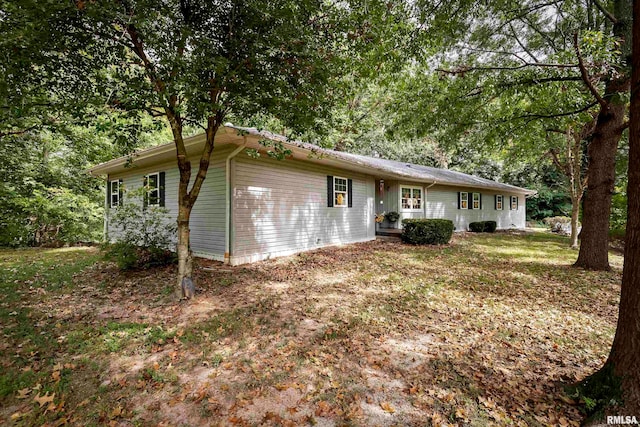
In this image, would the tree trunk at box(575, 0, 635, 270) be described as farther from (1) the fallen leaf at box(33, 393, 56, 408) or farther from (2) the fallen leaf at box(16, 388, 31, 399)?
(2) the fallen leaf at box(16, 388, 31, 399)

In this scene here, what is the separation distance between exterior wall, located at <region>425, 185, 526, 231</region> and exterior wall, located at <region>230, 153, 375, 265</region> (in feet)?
21.1

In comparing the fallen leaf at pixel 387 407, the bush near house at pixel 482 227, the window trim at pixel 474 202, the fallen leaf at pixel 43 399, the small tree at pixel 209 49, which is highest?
the small tree at pixel 209 49

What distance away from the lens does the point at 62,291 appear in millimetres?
5156

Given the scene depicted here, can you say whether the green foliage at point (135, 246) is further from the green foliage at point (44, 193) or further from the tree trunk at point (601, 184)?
the tree trunk at point (601, 184)

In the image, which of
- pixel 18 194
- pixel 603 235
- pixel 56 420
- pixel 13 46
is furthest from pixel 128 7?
pixel 18 194

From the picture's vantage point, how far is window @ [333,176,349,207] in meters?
10.0

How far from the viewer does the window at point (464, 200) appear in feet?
55.2

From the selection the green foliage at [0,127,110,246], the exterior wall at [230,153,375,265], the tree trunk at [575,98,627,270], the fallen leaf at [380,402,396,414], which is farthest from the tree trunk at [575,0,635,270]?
the green foliage at [0,127,110,246]

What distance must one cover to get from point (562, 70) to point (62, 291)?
11098mm

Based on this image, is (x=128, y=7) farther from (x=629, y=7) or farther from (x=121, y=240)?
(x=629, y=7)

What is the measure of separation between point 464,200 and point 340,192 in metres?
10.5

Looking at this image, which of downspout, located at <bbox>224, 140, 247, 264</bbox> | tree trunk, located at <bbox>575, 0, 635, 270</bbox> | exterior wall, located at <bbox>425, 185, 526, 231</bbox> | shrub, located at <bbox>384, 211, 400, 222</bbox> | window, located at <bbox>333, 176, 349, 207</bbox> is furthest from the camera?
exterior wall, located at <bbox>425, 185, 526, 231</bbox>

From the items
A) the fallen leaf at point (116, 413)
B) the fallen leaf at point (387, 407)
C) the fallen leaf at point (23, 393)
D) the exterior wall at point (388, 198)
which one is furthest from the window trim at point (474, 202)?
the fallen leaf at point (23, 393)

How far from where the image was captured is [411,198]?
14148 mm
